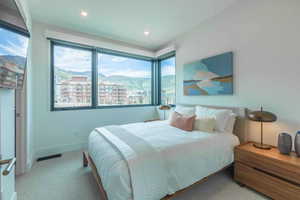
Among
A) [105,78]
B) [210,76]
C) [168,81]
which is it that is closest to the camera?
[210,76]

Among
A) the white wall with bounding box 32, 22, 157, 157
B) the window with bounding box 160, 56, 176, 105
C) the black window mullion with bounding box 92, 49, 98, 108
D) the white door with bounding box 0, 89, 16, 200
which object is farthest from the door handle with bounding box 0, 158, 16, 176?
the window with bounding box 160, 56, 176, 105

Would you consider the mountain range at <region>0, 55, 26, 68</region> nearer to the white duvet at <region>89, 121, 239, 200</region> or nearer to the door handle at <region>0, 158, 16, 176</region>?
the door handle at <region>0, 158, 16, 176</region>

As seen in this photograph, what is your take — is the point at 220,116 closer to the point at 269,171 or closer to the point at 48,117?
the point at 269,171

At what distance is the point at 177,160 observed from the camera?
1.50 metres

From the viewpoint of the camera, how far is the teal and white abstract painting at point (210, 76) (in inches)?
98.0

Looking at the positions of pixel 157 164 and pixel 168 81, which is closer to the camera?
pixel 157 164

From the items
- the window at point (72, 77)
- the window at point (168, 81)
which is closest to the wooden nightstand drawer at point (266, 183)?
the window at point (168, 81)

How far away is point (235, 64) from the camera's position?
2418mm

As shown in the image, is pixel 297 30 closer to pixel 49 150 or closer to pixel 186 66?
pixel 186 66

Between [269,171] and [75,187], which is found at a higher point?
[269,171]

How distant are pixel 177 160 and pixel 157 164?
0.27 m

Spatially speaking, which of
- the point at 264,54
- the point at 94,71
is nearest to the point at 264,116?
the point at 264,54

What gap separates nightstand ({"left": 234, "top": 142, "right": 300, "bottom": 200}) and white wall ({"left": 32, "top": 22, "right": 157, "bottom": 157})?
10.1 ft

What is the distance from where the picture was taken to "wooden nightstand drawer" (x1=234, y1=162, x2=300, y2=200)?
1469 mm
